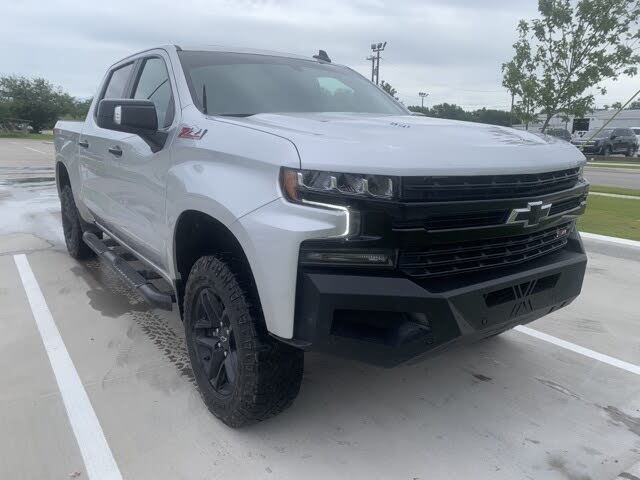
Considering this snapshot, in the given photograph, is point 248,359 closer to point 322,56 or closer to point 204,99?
point 204,99

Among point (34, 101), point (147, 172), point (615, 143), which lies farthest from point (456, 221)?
point (34, 101)

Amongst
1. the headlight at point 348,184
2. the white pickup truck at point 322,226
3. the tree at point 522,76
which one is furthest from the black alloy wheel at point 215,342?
the tree at point 522,76

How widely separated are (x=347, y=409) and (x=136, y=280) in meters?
1.66

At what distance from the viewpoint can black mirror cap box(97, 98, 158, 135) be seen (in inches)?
117

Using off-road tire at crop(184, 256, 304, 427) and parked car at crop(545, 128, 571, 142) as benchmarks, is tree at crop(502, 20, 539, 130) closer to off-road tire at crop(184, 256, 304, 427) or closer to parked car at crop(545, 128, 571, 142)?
parked car at crop(545, 128, 571, 142)

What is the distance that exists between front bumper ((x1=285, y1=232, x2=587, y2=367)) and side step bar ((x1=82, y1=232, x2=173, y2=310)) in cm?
134

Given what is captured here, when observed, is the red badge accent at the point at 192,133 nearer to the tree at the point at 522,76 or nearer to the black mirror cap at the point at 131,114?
the black mirror cap at the point at 131,114

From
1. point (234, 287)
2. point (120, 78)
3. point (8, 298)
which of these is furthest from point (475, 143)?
point (8, 298)

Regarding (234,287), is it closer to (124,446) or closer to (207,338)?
(207,338)

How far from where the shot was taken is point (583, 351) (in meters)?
3.80

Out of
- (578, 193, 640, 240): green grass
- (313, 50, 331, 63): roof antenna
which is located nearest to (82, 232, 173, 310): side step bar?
(313, 50, 331, 63): roof antenna

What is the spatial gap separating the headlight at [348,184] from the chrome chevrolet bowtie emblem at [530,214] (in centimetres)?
64

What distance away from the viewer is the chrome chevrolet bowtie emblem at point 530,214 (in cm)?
241

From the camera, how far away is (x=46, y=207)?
30.3ft
